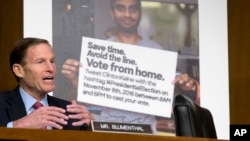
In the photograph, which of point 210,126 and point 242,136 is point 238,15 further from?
point 242,136

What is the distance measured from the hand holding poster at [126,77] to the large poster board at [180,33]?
0.06 meters

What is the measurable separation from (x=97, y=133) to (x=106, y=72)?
2.69 metres

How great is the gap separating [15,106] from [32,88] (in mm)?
163

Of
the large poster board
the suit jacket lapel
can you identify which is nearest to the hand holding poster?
the large poster board

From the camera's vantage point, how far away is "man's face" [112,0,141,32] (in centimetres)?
438

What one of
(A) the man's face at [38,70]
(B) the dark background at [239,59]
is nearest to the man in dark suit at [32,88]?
(A) the man's face at [38,70]

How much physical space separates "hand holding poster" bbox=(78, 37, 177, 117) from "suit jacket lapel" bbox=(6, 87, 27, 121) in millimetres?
1316

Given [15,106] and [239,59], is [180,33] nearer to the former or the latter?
[239,59]

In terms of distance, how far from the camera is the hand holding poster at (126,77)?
4.25m

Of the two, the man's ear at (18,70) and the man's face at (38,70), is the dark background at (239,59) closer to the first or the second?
the man's face at (38,70)

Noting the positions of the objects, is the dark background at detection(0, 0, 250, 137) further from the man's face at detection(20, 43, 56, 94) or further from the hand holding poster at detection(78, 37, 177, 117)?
the man's face at detection(20, 43, 56, 94)

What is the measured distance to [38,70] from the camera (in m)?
3.12

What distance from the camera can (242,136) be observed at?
1.57m

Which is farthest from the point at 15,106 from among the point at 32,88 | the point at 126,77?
the point at 126,77
